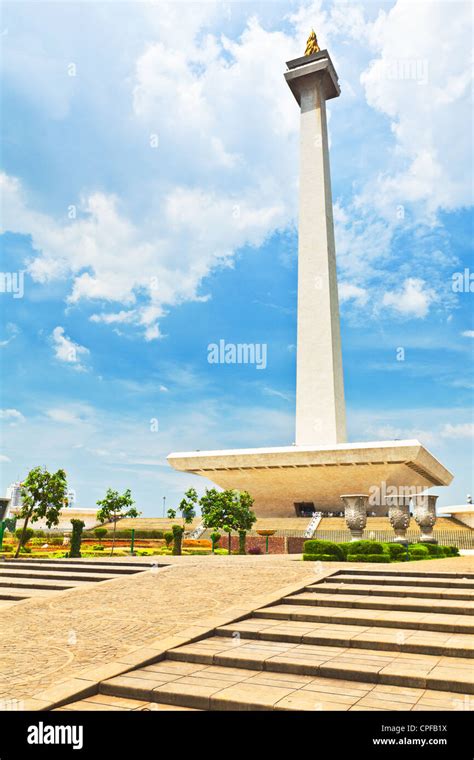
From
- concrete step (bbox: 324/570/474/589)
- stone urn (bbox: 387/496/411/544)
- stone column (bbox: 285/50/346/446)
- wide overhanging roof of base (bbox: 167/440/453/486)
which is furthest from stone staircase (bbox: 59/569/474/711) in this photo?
stone column (bbox: 285/50/346/446)

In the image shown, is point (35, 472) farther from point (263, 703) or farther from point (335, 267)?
point (335, 267)

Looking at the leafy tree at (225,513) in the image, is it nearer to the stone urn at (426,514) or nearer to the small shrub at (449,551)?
the stone urn at (426,514)

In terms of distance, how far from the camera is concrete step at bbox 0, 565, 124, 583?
1535 cm

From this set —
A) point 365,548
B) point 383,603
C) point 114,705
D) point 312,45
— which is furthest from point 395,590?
point 312,45

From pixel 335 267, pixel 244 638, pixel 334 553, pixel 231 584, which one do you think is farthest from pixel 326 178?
pixel 244 638

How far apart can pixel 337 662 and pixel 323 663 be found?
192 mm

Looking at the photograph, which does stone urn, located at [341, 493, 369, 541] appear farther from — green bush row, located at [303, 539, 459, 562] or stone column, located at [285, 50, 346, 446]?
stone column, located at [285, 50, 346, 446]

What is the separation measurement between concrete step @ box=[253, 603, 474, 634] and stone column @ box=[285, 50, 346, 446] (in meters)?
34.5

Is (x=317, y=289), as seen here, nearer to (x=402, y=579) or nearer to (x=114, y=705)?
(x=402, y=579)

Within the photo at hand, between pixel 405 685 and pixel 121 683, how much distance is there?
125 inches

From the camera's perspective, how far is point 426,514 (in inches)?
1003

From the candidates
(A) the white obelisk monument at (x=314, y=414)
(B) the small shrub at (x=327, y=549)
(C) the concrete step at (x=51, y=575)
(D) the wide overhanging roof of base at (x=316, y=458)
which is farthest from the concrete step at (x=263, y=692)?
(A) the white obelisk monument at (x=314, y=414)

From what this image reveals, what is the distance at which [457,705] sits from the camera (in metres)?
5.61

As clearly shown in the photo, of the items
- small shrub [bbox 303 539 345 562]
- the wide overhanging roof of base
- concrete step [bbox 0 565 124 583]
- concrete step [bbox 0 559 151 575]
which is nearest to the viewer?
concrete step [bbox 0 565 124 583]
